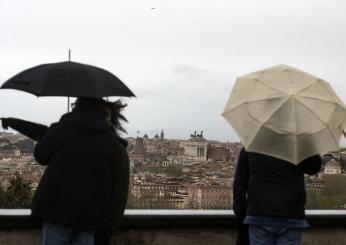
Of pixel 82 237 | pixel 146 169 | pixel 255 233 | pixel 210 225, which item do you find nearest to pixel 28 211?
pixel 82 237

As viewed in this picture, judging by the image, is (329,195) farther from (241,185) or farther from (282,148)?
(282,148)

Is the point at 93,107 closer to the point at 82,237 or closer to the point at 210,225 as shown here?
the point at 82,237

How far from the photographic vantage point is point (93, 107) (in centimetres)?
333

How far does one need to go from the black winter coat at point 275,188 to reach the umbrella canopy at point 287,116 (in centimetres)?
7

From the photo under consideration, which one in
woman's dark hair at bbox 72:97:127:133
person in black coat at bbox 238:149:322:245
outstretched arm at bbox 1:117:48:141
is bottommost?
person in black coat at bbox 238:149:322:245

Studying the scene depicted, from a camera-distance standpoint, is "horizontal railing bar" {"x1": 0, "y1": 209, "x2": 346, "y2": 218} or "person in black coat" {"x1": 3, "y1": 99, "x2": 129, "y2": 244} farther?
"horizontal railing bar" {"x1": 0, "y1": 209, "x2": 346, "y2": 218}

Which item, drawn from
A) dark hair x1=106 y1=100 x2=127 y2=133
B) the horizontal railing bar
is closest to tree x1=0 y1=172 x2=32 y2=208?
the horizontal railing bar

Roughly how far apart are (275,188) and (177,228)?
126 centimetres

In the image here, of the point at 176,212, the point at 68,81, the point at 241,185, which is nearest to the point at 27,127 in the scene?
the point at 68,81

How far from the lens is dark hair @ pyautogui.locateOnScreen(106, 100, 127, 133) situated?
3478 mm

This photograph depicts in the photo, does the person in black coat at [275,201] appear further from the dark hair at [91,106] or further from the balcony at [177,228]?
the balcony at [177,228]

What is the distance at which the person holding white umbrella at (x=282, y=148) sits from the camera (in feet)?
10.8

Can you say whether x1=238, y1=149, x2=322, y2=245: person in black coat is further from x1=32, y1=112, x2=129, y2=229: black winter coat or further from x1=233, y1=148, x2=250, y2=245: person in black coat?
x1=32, y1=112, x2=129, y2=229: black winter coat

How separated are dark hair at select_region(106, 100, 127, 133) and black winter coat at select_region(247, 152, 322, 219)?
0.79 m
